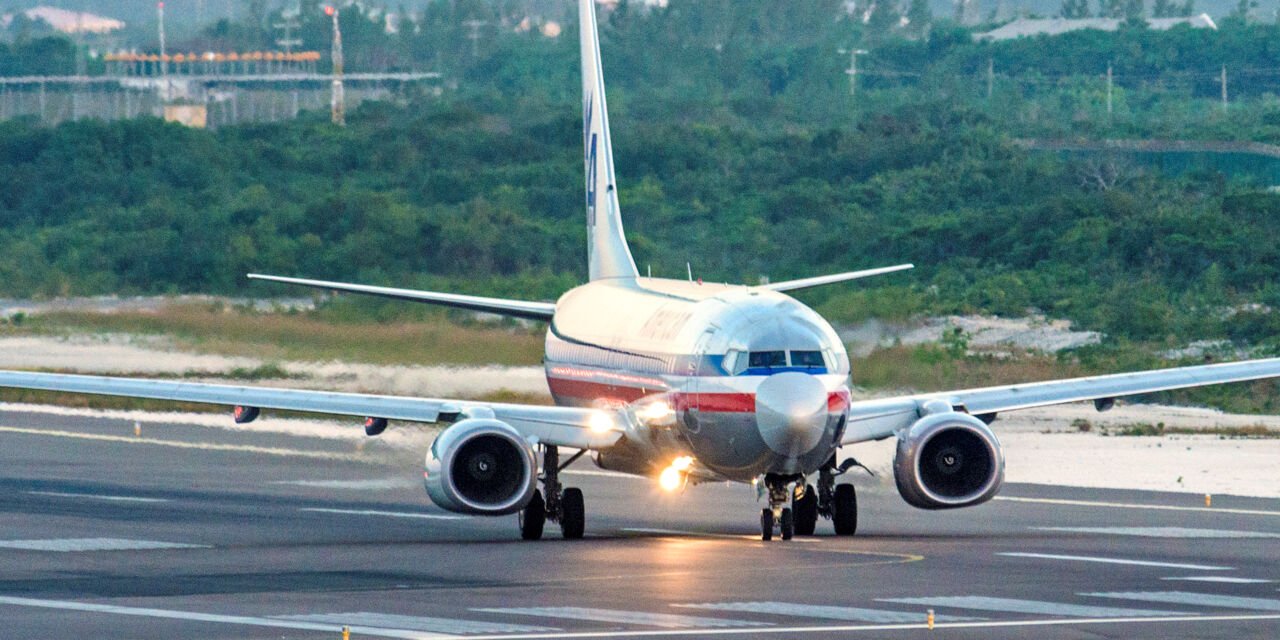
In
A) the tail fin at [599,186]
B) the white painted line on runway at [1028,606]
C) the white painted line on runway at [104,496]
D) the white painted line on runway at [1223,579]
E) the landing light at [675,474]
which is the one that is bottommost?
the white painted line on runway at [104,496]

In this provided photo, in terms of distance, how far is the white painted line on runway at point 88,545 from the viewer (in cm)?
2880

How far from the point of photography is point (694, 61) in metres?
149

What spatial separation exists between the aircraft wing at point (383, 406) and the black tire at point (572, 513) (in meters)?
0.72

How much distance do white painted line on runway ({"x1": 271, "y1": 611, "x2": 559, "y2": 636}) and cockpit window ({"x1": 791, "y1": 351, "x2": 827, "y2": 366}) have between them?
7.86 metres

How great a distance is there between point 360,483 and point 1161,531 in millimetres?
15716

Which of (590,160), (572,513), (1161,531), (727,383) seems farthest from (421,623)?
(590,160)

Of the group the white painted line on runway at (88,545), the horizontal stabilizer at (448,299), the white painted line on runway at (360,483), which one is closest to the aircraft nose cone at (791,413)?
the white painted line on runway at (88,545)

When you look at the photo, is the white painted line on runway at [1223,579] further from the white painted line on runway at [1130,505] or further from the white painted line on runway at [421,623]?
the white painted line on runway at [1130,505]

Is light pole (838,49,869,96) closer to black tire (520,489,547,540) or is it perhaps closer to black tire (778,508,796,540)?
black tire (520,489,547,540)

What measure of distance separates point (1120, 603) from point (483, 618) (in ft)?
21.9

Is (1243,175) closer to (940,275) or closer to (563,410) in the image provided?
(940,275)

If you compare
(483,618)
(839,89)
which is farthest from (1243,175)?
(483,618)

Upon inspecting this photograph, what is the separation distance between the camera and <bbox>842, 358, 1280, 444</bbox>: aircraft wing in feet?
97.8

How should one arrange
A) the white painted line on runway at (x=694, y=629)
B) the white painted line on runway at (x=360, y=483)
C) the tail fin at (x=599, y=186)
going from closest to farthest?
the white painted line on runway at (x=694, y=629), the tail fin at (x=599, y=186), the white painted line on runway at (x=360, y=483)
